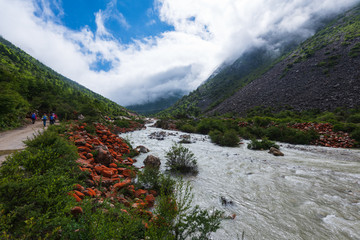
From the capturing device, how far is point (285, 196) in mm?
4566

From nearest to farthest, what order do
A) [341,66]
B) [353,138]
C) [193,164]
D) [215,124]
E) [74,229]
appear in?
1. [74,229]
2. [193,164]
3. [353,138]
4. [215,124]
5. [341,66]

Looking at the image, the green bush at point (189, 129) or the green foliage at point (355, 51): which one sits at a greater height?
the green foliage at point (355, 51)

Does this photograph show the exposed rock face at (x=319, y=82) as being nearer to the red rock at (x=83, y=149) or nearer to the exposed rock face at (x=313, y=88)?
the exposed rock face at (x=313, y=88)

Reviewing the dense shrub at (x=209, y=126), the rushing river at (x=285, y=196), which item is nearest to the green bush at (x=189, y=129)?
the dense shrub at (x=209, y=126)

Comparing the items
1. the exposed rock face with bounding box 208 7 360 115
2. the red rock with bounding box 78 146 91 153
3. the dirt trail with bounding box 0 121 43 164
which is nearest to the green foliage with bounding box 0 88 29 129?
the dirt trail with bounding box 0 121 43 164

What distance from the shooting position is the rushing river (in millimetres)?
3267

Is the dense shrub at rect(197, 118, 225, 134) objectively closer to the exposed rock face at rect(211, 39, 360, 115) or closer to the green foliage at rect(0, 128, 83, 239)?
the exposed rock face at rect(211, 39, 360, 115)

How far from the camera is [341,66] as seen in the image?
28.0 meters

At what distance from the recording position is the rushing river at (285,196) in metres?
→ 3.27

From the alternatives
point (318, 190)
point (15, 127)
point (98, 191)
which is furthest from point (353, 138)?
point (15, 127)

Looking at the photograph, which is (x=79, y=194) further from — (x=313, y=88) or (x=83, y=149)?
(x=313, y=88)

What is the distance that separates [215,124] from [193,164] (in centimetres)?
1330

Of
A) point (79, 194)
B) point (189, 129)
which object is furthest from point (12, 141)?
point (189, 129)

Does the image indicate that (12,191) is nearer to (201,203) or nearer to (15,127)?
(201,203)
